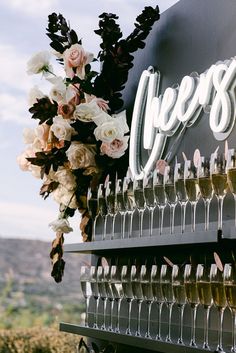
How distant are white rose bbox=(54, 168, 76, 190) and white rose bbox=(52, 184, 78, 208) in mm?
48

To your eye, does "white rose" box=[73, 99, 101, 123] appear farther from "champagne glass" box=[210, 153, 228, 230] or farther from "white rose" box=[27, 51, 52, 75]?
"champagne glass" box=[210, 153, 228, 230]

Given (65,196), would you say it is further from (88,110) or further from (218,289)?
(218,289)

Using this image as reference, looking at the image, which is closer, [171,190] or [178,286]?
[178,286]

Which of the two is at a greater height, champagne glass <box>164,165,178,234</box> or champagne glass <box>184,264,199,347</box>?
champagne glass <box>164,165,178,234</box>

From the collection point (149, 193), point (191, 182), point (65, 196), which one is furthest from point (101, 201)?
point (191, 182)

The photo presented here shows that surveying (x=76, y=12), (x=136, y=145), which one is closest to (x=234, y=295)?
(x=136, y=145)

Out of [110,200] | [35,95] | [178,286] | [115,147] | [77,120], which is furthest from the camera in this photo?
[35,95]

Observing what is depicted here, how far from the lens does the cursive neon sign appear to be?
161 inches

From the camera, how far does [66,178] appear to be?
5.32 meters

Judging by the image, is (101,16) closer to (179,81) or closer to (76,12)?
(179,81)

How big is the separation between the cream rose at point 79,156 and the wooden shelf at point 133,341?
87cm

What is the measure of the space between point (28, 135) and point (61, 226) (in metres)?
0.55

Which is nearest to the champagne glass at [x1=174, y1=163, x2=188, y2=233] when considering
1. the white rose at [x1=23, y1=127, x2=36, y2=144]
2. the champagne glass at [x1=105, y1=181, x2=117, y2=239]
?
the champagne glass at [x1=105, y1=181, x2=117, y2=239]

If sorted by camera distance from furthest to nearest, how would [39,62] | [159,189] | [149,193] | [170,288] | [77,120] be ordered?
1. [39,62]
2. [77,120]
3. [149,193]
4. [159,189]
5. [170,288]
